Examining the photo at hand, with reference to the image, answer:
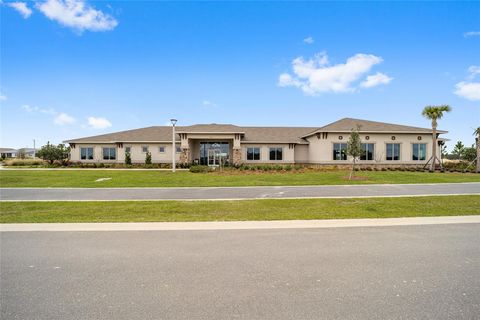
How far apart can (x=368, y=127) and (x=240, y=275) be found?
3075cm

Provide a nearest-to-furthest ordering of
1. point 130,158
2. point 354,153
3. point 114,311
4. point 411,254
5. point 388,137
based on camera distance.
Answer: point 114,311 < point 411,254 < point 354,153 < point 388,137 < point 130,158

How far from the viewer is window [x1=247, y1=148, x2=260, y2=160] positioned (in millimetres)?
32841

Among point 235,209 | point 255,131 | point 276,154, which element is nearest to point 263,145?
point 276,154

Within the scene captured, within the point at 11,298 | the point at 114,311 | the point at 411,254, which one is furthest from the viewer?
the point at 411,254

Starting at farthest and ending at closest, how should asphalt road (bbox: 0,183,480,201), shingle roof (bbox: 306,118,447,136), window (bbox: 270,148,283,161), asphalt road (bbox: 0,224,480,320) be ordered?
window (bbox: 270,148,283,161)
shingle roof (bbox: 306,118,447,136)
asphalt road (bbox: 0,183,480,201)
asphalt road (bbox: 0,224,480,320)

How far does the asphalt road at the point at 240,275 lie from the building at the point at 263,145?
80.3 feet

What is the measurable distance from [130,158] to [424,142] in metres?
36.6

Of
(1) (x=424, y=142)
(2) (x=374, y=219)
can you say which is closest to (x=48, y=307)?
(2) (x=374, y=219)

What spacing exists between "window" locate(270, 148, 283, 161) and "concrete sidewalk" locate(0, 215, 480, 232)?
2478 cm

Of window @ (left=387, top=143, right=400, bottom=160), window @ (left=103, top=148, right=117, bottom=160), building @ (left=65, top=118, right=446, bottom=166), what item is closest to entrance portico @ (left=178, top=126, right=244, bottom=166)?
building @ (left=65, top=118, right=446, bottom=166)

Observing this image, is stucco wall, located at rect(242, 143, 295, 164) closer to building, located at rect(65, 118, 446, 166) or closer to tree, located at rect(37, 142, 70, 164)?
building, located at rect(65, 118, 446, 166)

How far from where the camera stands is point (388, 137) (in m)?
29.4

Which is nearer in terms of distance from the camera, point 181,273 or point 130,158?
point 181,273

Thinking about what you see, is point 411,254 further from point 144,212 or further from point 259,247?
point 144,212
